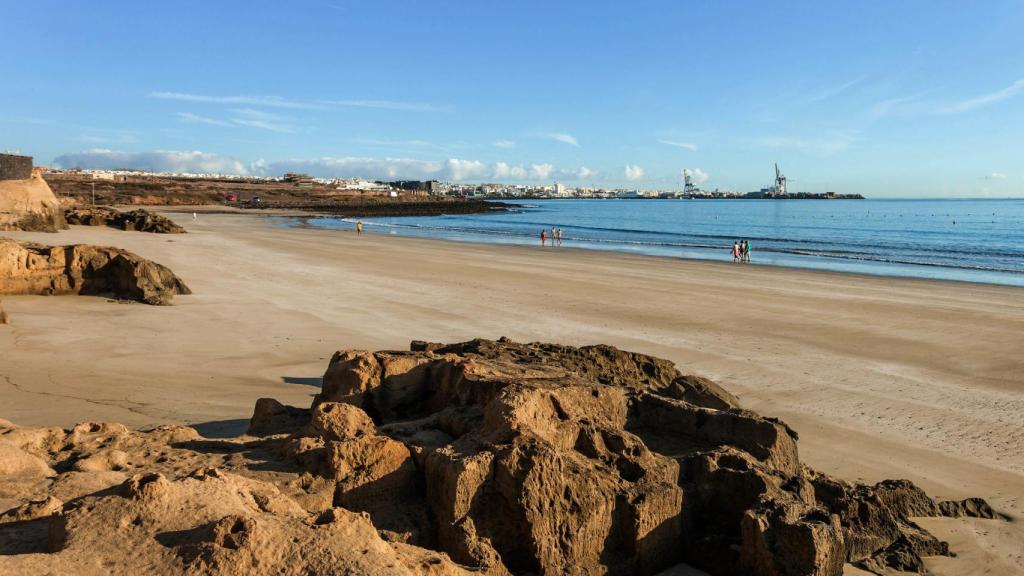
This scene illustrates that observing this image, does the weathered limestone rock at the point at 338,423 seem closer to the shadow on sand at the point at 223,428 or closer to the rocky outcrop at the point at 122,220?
the shadow on sand at the point at 223,428

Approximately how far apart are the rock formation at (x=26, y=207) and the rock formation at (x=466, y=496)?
1085 inches

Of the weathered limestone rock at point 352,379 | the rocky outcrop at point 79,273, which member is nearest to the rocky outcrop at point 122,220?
the rocky outcrop at point 79,273

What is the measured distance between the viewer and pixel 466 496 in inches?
167

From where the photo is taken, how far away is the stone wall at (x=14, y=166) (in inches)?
1094

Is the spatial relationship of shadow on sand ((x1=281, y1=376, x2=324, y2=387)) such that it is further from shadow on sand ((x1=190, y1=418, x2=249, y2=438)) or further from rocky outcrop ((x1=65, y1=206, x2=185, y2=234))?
rocky outcrop ((x1=65, y1=206, x2=185, y2=234))

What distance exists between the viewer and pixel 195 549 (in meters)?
3.04

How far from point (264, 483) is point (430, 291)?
15.5 meters

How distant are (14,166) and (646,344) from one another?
2705 centimetres

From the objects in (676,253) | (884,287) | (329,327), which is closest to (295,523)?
(329,327)

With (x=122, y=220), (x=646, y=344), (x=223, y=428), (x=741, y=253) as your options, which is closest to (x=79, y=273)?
(x=223, y=428)

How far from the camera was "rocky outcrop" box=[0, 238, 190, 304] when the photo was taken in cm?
1445

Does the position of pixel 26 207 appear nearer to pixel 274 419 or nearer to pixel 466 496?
pixel 274 419

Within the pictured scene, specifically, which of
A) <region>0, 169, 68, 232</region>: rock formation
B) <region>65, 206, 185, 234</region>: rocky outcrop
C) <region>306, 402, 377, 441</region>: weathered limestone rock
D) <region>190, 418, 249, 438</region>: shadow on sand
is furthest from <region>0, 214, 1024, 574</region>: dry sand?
<region>65, 206, 185, 234</region>: rocky outcrop

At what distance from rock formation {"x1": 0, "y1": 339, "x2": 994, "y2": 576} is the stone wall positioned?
2788 cm
